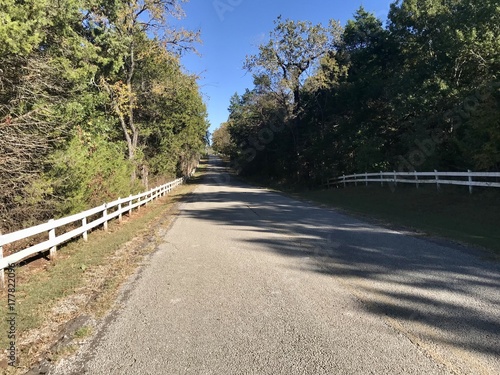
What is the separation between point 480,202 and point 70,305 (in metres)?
13.1

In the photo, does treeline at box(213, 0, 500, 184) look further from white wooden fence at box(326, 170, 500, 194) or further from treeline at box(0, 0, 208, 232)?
treeline at box(0, 0, 208, 232)

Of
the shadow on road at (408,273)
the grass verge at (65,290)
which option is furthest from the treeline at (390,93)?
the grass verge at (65,290)

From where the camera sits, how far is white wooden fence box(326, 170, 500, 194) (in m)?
14.0

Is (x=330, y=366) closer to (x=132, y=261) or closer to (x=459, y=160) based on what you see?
(x=132, y=261)

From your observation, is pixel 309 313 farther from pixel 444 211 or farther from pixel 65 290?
pixel 444 211

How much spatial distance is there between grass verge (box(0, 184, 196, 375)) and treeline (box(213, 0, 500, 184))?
45.3 feet

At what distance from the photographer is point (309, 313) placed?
15.6 ft

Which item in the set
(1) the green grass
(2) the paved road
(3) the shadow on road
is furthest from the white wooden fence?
(2) the paved road

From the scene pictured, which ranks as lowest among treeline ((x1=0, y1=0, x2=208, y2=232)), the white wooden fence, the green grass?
the green grass

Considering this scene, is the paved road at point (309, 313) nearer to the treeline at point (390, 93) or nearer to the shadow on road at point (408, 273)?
the shadow on road at point (408, 273)

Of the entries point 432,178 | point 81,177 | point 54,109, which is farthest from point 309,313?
point 432,178

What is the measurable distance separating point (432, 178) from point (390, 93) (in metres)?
10.0

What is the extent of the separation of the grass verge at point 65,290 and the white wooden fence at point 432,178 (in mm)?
11284

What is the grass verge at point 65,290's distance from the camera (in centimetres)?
421
